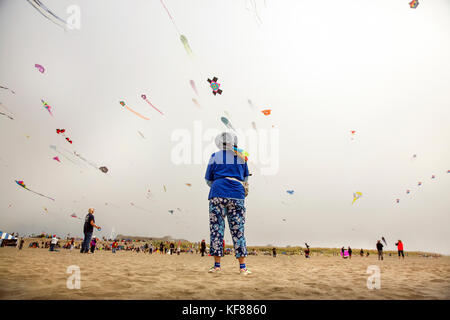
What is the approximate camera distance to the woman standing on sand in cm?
360

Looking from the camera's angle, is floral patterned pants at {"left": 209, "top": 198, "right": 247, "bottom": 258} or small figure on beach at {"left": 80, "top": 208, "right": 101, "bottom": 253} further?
small figure on beach at {"left": 80, "top": 208, "right": 101, "bottom": 253}

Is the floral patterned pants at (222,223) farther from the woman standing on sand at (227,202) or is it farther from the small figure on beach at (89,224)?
the small figure on beach at (89,224)

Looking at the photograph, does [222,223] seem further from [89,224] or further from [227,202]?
Result: [89,224]

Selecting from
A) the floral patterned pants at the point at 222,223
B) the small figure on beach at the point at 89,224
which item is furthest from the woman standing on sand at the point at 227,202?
the small figure on beach at the point at 89,224

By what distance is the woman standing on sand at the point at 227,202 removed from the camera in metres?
3.60

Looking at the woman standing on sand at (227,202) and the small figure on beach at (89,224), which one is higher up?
the woman standing on sand at (227,202)

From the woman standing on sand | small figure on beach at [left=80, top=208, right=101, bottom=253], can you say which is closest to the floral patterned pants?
the woman standing on sand

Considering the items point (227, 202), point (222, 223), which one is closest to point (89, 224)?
point (222, 223)

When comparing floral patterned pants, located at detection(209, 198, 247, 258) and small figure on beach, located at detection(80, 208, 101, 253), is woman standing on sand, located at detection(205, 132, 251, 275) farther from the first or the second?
small figure on beach, located at detection(80, 208, 101, 253)
